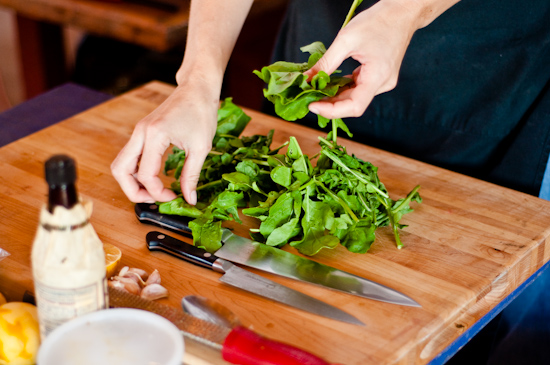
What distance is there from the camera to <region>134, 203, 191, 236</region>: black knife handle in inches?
42.7

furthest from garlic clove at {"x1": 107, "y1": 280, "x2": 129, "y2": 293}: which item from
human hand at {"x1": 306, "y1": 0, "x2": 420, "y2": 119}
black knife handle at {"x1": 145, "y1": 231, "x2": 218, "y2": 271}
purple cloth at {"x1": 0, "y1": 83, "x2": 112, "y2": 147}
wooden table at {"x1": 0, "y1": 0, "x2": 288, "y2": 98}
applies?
wooden table at {"x1": 0, "y1": 0, "x2": 288, "y2": 98}

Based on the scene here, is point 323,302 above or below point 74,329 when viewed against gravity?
below

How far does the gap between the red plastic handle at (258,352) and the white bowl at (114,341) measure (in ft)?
0.35

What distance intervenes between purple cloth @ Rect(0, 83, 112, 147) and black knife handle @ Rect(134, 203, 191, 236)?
65cm

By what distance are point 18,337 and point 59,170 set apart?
0.94 feet

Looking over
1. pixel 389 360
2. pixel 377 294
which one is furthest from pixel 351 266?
pixel 389 360

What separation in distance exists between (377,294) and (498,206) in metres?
0.44

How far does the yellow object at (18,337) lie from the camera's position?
2.45ft

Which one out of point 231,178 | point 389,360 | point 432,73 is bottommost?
point 389,360

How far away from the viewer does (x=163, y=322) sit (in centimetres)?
66

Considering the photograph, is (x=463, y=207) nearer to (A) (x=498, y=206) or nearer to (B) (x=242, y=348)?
(A) (x=498, y=206)

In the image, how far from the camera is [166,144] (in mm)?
1029

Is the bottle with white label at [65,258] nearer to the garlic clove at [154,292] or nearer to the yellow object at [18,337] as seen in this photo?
the yellow object at [18,337]

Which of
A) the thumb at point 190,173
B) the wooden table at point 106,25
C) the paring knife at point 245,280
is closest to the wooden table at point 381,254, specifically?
the paring knife at point 245,280
